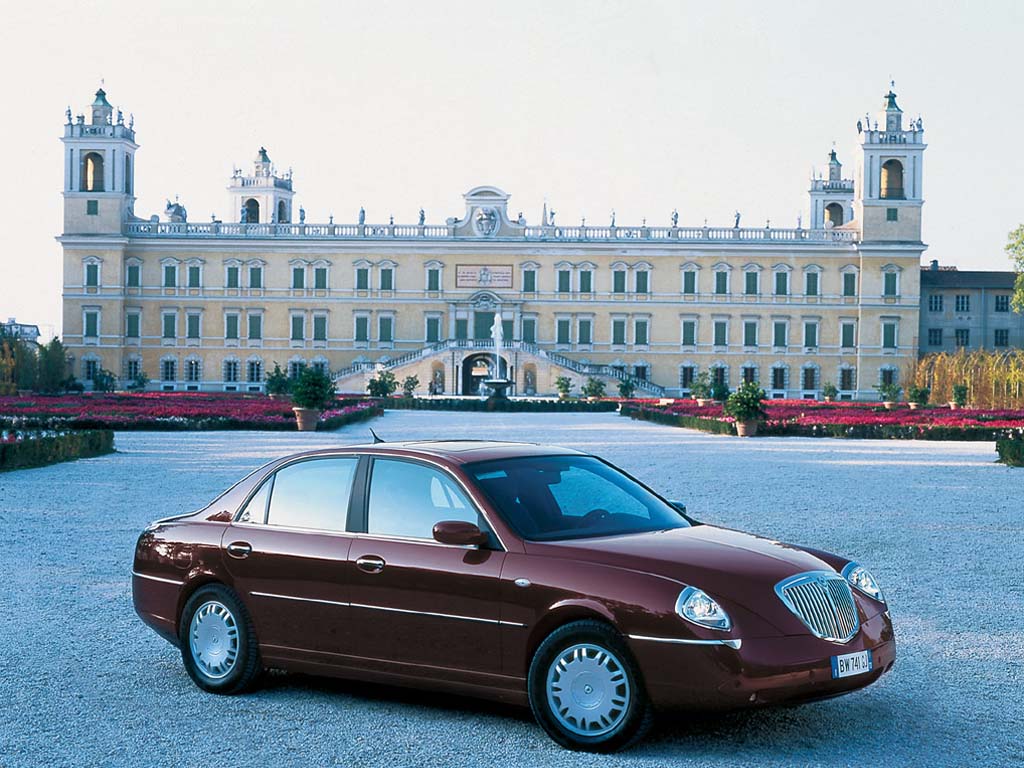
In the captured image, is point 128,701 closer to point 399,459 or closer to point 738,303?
point 399,459

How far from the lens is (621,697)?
539 cm

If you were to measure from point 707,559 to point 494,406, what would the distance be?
145 feet

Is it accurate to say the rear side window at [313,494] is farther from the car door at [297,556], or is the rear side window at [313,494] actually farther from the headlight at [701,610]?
the headlight at [701,610]

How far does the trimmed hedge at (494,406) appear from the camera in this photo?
50.0m

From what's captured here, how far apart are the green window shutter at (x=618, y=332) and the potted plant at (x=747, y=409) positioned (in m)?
41.8

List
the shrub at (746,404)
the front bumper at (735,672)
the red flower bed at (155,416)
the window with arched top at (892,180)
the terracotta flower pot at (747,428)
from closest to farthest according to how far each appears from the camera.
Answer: the front bumper at (735,672) < the red flower bed at (155,416) < the shrub at (746,404) < the terracotta flower pot at (747,428) < the window with arched top at (892,180)

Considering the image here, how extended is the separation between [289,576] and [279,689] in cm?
69

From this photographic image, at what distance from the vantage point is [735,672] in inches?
206

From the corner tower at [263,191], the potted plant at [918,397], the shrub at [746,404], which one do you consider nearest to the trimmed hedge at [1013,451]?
the shrub at [746,404]

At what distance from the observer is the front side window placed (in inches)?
240

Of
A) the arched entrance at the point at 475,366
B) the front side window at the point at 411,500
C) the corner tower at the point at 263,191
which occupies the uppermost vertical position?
the corner tower at the point at 263,191

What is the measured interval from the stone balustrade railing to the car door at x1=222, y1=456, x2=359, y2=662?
2611 inches

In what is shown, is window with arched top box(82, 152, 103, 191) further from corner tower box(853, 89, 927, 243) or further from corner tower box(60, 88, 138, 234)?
corner tower box(853, 89, 927, 243)

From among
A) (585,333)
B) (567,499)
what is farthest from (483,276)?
(567,499)
